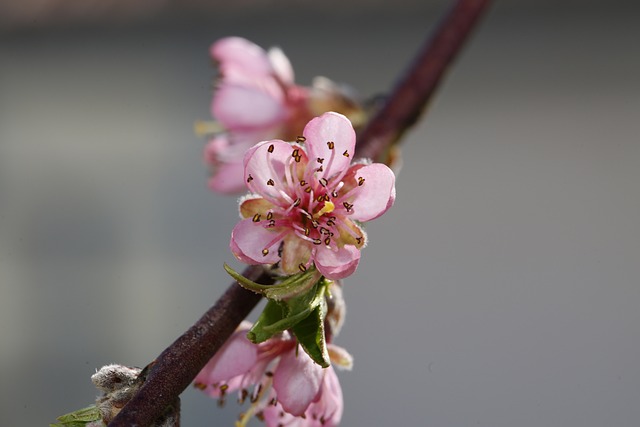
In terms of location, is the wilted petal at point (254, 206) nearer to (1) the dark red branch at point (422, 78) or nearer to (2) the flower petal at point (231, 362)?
(2) the flower petal at point (231, 362)


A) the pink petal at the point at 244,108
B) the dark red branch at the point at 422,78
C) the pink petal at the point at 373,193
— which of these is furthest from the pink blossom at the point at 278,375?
the pink petal at the point at 244,108

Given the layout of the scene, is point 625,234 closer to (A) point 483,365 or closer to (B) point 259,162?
(A) point 483,365

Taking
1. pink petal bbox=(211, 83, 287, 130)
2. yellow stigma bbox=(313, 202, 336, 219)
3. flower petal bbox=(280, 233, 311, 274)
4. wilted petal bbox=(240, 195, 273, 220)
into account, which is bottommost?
flower petal bbox=(280, 233, 311, 274)

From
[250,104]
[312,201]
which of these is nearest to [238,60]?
[250,104]

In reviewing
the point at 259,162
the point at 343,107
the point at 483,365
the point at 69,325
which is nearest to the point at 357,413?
the point at 483,365

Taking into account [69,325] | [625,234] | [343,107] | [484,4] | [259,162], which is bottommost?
[69,325]

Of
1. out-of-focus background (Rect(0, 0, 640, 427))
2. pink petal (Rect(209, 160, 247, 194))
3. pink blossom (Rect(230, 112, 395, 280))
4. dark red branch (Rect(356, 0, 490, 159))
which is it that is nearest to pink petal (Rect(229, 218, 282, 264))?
A: pink blossom (Rect(230, 112, 395, 280))

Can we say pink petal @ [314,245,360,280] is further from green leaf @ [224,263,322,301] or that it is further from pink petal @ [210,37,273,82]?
pink petal @ [210,37,273,82]

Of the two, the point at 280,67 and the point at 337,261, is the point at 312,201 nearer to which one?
the point at 337,261
